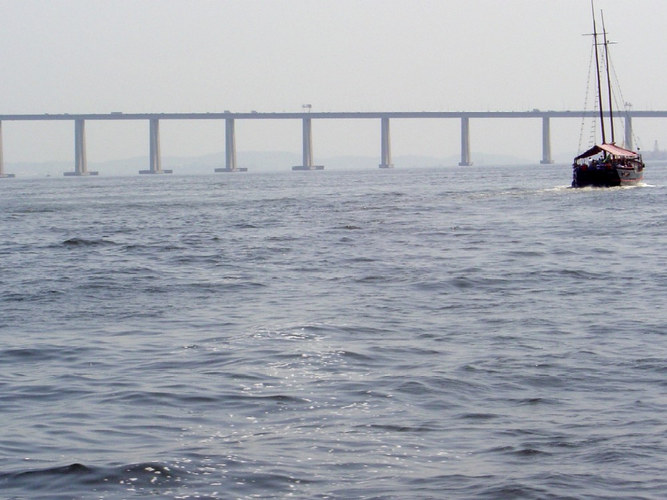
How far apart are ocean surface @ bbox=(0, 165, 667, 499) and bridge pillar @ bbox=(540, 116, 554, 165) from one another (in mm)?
150330

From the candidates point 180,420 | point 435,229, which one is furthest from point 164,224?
point 180,420

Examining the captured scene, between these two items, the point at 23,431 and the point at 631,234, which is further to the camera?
the point at 631,234

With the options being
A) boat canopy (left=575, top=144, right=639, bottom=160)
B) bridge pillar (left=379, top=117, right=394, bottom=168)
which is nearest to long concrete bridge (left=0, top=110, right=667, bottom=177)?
bridge pillar (left=379, top=117, right=394, bottom=168)

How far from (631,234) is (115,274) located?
13.9m

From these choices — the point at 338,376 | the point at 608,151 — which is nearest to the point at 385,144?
the point at 608,151

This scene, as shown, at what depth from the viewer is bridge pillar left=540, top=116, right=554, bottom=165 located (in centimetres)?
17175

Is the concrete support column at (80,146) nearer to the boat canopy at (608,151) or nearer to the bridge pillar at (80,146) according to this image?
the bridge pillar at (80,146)

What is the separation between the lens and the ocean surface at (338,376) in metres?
7.62

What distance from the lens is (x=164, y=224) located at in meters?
39.3

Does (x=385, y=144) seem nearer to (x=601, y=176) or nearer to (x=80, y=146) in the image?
(x=80, y=146)

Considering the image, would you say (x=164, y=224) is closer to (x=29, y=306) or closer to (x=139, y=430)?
(x=29, y=306)

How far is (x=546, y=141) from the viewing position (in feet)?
577

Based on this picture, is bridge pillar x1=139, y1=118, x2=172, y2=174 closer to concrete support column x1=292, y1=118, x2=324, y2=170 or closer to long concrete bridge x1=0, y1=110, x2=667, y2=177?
long concrete bridge x1=0, y1=110, x2=667, y2=177

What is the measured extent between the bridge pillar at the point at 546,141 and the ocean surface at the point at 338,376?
5919 inches
